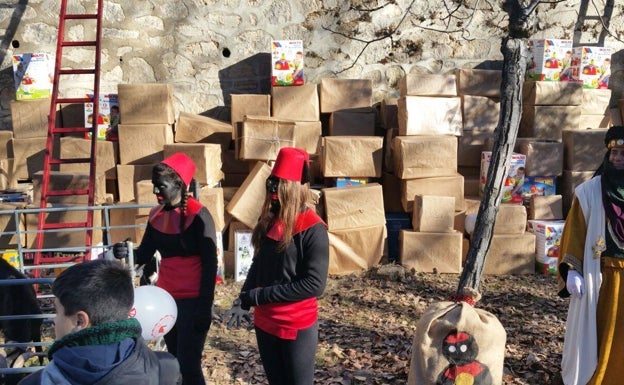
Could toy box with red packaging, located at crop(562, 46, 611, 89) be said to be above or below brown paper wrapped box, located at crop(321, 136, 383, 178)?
above

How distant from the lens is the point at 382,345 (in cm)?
434

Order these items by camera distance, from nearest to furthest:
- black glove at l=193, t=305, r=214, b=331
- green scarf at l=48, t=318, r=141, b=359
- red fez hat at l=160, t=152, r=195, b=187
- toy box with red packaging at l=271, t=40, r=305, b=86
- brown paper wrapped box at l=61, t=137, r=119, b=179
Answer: green scarf at l=48, t=318, r=141, b=359 → black glove at l=193, t=305, r=214, b=331 → red fez hat at l=160, t=152, r=195, b=187 → brown paper wrapped box at l=61, t=137, r=119, b=179 → toy box with red packaging at l=271, t=40, r=305, b=86

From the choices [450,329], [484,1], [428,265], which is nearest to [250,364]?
[450,329]

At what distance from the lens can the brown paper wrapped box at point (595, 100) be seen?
670 cm

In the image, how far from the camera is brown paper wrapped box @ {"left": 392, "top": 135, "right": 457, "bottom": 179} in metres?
5.94

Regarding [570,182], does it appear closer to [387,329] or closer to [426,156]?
[426,156]

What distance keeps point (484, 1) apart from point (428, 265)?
3.34 metres

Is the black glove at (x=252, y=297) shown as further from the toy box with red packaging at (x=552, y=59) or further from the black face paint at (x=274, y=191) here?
the toy box with red packaging at (x=552, y=59)

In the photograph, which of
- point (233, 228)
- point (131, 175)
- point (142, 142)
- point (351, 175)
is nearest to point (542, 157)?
point (351, 175)

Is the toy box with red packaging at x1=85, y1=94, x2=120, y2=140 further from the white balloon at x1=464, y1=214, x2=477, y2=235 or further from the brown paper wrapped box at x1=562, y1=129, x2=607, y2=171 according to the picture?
the brown paper wrapped box at x1=562, y1=129, x2=607, y2=171

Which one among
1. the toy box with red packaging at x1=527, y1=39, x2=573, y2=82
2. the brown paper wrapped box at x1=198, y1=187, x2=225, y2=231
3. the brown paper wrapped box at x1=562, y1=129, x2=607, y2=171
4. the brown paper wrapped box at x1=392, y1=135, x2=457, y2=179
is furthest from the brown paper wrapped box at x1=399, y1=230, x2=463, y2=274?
the toy box with red packaging at x1=527, y1=39, x2=573, y2=82

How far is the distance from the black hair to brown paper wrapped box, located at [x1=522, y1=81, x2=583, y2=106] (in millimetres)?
5783

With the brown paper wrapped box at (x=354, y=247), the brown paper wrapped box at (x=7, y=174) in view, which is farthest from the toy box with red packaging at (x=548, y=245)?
the brown paper wrapped box at (x=7, y=174)

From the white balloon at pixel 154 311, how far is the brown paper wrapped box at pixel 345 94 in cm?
391
